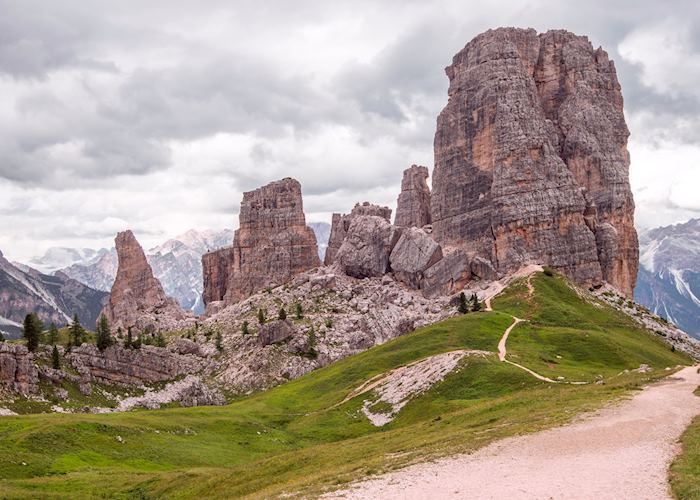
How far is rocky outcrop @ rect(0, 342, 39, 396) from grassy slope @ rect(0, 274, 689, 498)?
465 inches

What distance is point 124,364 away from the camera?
326 ft

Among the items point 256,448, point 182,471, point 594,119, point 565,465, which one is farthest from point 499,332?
point 594,119

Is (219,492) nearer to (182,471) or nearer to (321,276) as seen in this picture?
(182,471)

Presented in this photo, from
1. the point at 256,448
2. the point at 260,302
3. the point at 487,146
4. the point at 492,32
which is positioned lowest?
the point at 256,448

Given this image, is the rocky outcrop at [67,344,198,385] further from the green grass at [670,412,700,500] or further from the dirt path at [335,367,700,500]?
the green grass at [670,412,700,500]

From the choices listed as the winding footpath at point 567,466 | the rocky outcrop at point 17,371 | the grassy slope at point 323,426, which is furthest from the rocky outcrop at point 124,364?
the winding footpath at point 567,466

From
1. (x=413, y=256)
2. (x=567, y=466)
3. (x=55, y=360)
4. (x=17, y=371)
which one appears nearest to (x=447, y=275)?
(x=413, y=256)

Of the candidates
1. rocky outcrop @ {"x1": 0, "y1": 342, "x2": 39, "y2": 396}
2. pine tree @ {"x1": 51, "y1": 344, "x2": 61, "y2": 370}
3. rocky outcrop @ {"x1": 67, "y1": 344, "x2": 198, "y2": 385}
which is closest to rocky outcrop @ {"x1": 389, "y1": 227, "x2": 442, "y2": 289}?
rocky outcrop @ {"x1": 67, "y1": 344, "x2": 198, "y2": 385}

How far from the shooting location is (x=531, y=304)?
13738 cm

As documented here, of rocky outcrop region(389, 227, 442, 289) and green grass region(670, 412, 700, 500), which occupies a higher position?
rocky outcrop region(389, 227, 442, 289)

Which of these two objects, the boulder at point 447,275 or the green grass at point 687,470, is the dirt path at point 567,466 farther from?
the boulder at point 447,275

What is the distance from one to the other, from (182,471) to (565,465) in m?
34.6

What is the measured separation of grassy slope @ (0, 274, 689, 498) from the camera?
4838 cm

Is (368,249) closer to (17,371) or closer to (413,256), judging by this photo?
(413,256)
